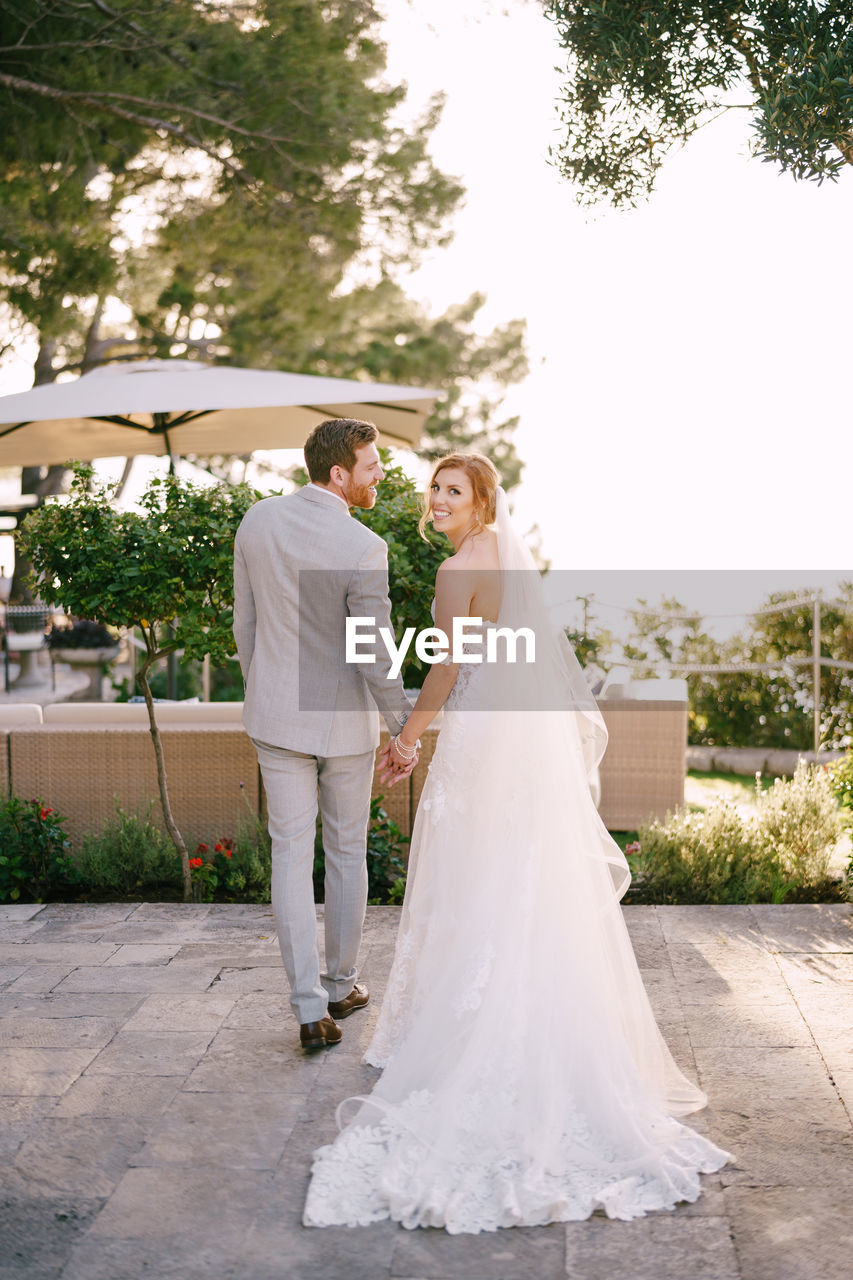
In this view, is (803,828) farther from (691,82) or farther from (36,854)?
(36,854)

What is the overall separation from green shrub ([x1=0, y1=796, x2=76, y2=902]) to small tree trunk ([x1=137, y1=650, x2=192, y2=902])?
51cm

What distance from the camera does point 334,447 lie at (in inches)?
150

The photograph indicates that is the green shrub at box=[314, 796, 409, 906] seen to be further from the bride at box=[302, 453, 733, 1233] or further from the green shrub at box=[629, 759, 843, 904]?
the bride at box=[302, 453, 733, 1233]

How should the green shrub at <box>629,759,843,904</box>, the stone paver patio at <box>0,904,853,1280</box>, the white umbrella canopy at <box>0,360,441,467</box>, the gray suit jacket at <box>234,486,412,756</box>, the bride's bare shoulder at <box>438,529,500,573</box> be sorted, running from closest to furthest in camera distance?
1. the stone paver patio at <box>0,904,853,1280</box>
2. the bride's bare shoulder at <box>438,529,500,573</box>
3. the gray suit jacket at <box>234,486,412,756</box>
4. the green shrub at <box>629,759,843,904</box>
5. the white umbrella canopy at <box>0,360,441,467</box>

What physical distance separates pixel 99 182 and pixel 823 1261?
13874 millimetres

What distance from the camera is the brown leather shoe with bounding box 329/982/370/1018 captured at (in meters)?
4.11

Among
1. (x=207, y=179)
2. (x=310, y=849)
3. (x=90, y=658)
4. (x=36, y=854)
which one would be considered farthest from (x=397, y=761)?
(x=207, y=179)

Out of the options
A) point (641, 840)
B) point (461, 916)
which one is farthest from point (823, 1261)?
point (641, 840)

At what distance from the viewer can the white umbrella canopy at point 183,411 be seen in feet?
25.8

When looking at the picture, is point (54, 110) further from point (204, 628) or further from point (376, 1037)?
point (376, 1037)

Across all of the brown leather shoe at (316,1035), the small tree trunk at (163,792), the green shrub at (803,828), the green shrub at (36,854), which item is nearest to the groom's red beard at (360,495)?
the brown leather shoe at (316,1035)

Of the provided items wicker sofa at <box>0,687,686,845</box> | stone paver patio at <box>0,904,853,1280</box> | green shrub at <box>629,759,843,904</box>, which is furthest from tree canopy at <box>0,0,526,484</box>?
stone paver patio at <box>0,904,853,1280</box>

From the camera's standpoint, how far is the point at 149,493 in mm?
5664

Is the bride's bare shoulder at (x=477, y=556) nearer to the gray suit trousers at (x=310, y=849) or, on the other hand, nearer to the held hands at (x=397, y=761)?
the held hands at (x=397, y=761)
